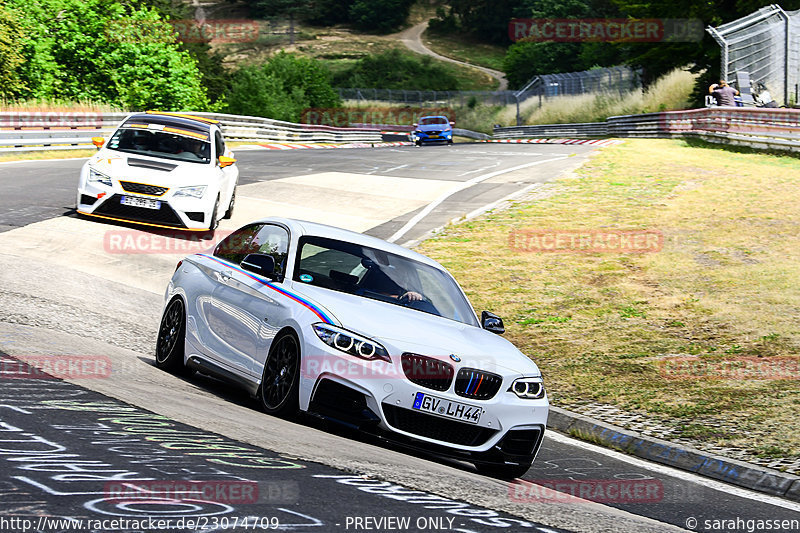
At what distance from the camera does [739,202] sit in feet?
69.4

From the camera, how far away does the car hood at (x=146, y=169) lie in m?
15.5

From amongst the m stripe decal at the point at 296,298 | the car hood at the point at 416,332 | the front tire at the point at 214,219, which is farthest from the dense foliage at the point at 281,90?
the car hood at the point at 416,332

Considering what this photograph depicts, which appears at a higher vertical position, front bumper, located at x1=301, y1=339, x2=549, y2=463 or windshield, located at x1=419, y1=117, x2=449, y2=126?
windshield, located at x1=419, y1=117, x2=449, y2=126

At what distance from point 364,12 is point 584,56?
55.4 metres

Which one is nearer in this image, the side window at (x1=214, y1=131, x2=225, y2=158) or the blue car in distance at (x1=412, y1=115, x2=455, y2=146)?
the side window at (x1=214, y1=131, x2=225, y2=158)

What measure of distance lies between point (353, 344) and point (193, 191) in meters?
9.56

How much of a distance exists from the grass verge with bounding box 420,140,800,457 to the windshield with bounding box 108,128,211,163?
13.6 ft

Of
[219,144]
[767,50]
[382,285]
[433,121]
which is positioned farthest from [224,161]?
[433,121]

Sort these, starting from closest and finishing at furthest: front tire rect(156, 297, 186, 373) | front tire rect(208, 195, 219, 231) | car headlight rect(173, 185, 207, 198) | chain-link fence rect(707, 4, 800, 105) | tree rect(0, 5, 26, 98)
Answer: front tire rect(156, 297, 186, 373) < car headlight rect(173, 185, 207, 198) < front tire rect(208, 195, 219, 231) < chain-link fence rect(707, 4, 800, 105) < tree rect(0, 5, 26, 98)

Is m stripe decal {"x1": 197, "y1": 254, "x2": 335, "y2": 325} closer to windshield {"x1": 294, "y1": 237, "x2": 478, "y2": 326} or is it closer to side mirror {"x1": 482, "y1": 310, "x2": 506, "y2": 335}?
windshield {"x1": 294, "y1": 237, "x2": 478, "y2": 326}

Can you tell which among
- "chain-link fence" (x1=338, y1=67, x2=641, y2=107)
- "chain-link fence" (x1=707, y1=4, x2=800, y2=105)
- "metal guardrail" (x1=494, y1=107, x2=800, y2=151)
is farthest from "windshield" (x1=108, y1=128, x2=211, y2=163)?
"chain-link fence" (x1=338, y1=67, x2=641, y2=107)

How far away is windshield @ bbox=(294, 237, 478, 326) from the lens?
26.3 ft

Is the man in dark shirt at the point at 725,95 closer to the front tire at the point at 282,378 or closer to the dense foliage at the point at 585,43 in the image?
the dense foliage at the point at 585,43

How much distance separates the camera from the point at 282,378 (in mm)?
7273
